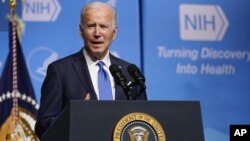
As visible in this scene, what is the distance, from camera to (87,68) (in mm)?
2719

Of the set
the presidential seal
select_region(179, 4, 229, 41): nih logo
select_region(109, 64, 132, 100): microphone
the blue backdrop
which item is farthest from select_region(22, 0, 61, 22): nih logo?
the presidential seal

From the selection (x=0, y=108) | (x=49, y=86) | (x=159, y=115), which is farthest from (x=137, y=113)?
(x=0, y=108)

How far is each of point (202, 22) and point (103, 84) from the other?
1308mm

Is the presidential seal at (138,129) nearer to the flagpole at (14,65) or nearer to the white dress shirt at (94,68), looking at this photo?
the white dress shirt at (94,68)

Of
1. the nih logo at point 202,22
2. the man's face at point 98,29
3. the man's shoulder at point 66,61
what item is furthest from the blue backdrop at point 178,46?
the man's face at point 98,29

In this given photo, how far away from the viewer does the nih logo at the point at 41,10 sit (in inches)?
135

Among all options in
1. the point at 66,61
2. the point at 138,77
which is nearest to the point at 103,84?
the point at 66,61

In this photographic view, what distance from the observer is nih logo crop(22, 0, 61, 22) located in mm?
3420

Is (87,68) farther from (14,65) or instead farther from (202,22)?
(202,22)

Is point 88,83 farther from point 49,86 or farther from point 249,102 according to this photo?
point 249,102

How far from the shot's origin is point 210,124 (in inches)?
145

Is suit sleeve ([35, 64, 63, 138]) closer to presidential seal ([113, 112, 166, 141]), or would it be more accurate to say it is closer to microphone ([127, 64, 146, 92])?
microphone ([127, 64, 146, 92])

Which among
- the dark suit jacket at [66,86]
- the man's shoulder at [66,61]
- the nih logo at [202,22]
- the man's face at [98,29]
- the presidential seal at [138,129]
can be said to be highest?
the nih logo at [202,22]

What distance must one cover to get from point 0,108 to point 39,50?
1.48ft
